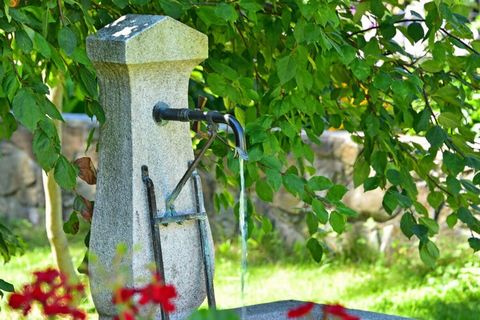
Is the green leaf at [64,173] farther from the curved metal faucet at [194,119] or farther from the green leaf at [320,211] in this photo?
the green leaf at [320,211]

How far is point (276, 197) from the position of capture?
620 cm

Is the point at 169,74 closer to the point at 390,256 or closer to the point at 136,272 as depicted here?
the point at 136,272

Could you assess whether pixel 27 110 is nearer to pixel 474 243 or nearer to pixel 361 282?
pixel 474 243

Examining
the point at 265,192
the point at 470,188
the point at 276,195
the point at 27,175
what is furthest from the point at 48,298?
the point at 27,175

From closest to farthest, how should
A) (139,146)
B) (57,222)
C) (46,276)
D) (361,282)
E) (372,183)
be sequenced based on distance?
(46,276), (139,146), (372,183), (57,222), (361,282)

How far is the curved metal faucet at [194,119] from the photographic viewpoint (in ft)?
8.37

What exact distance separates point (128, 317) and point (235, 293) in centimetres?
392

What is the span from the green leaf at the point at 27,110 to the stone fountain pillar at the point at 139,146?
0.67 feet

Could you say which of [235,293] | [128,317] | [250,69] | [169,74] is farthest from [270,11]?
[235,293]

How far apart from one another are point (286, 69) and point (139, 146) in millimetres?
458

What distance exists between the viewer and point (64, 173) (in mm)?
2768

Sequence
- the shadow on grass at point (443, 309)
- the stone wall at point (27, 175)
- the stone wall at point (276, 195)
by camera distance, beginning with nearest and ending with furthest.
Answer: the shadow on grass at point (443, 309) < the stone wall at point (276, 195) < the stone wall at point (27, 175)

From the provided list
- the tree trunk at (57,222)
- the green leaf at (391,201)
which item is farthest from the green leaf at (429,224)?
the tree trunk at (57,222)

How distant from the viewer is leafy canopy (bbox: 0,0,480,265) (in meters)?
2.76
